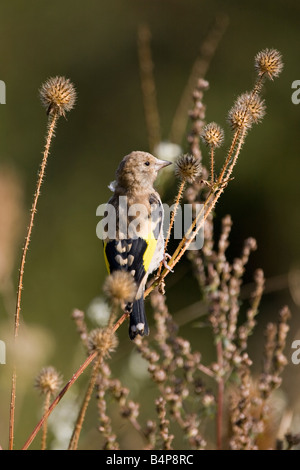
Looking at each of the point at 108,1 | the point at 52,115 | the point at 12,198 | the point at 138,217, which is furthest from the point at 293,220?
the point at 52,115

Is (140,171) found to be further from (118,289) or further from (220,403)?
(118,289)

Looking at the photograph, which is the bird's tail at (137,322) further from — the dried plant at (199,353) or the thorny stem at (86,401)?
the thorny stem at (86,401)

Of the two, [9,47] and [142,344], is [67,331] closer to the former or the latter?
[142,344]

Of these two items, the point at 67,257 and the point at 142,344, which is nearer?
the point at 142,344

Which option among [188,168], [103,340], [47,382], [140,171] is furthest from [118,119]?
[103,340]

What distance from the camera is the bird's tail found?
2.29 m

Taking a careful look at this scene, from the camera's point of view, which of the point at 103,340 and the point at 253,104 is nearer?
the point at 103,340

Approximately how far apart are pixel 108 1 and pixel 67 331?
5686 mm

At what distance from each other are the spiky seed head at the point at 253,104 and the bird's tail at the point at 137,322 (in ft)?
2.64

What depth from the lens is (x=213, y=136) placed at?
190cm

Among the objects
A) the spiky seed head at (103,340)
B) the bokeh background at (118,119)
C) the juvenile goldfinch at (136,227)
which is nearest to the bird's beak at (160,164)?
the juvenile goldfinch at (136,227)

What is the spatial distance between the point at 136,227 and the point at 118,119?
20.8 ft

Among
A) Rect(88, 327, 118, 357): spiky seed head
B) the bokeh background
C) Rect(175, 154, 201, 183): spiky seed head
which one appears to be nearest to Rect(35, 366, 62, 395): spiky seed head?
Rect(88, 327, 118, 357): spiky seed head

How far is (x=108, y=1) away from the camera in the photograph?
384 inches
